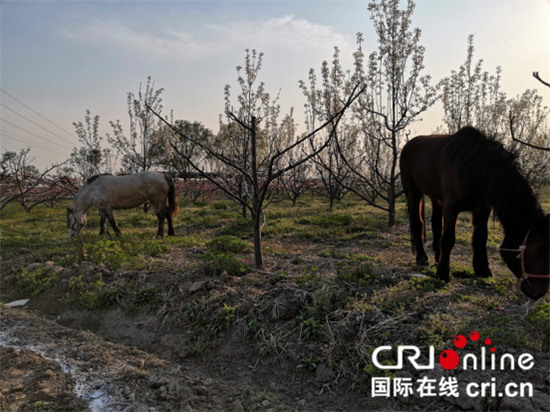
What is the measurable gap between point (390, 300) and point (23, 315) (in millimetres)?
4887

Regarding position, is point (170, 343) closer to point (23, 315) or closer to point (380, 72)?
point (23, 315)

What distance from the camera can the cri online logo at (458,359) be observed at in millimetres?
2809

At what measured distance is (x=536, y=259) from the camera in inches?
128

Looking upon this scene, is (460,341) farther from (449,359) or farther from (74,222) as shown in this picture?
(74,222)

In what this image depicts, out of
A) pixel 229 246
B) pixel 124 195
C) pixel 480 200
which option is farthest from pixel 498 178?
pixel 124 195

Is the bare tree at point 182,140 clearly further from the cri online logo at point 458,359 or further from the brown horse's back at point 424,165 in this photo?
the cri online logo at point 458,359

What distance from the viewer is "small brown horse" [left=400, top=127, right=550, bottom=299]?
330 cm

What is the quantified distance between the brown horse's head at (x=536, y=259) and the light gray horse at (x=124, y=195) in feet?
26.0

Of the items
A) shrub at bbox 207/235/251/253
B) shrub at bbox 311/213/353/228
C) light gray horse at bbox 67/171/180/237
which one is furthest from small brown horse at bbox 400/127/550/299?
light gray horse at bbox 67/171/180/237

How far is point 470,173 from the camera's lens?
4098mm

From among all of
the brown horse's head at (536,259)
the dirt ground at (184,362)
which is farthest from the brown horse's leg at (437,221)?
the dirt ground at (184,362)

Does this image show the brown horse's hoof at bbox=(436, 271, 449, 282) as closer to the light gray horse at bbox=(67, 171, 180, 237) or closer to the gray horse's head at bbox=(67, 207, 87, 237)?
the light gray horse at bbox=(67, 171, 180, 237)

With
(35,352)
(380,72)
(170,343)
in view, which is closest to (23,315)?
(35,352)

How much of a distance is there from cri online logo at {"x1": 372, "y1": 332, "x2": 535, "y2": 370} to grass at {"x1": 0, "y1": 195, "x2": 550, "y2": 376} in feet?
0.34
